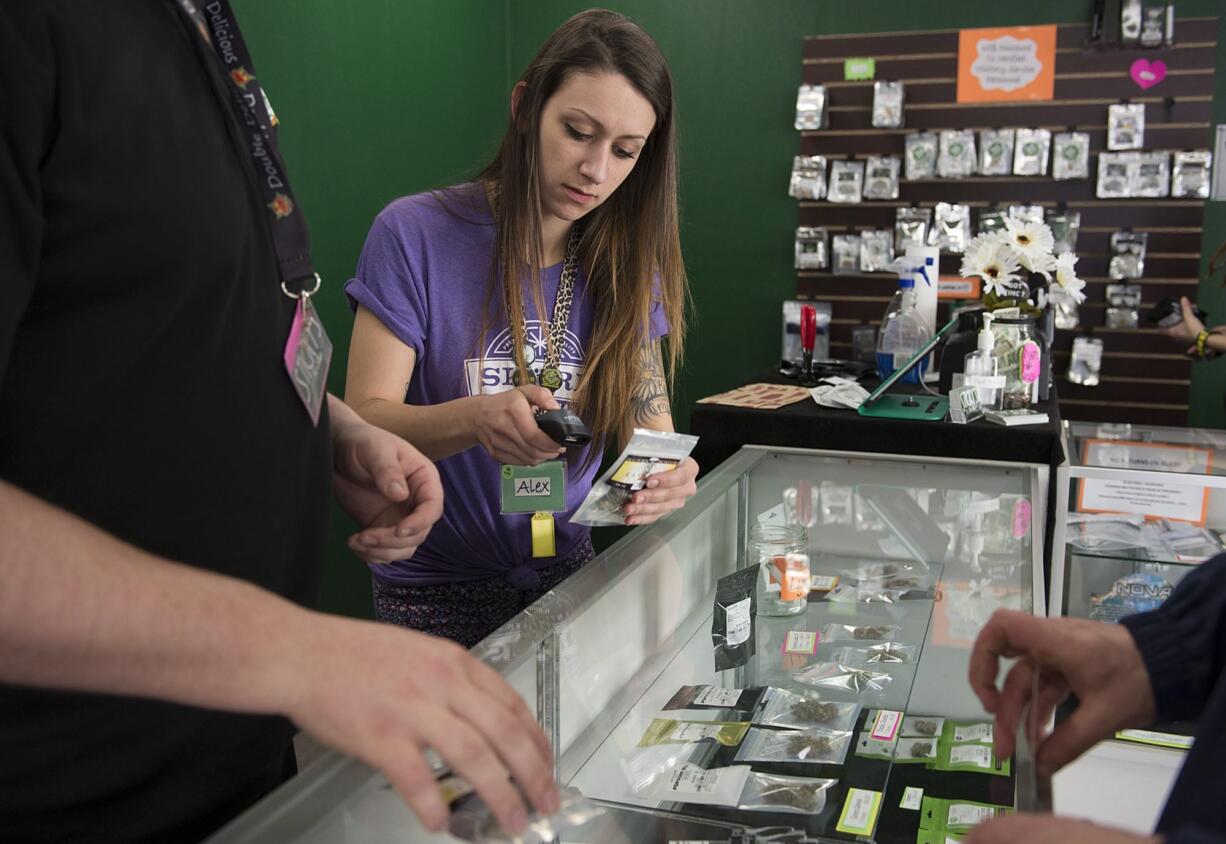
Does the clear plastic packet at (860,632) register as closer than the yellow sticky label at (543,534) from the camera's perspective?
Yes

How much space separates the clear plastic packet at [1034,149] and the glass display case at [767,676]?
3180mm

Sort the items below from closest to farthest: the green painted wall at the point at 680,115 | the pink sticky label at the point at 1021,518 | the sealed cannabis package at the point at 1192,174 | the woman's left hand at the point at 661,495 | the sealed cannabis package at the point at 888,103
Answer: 1. the woman's left hand at the point at 661,495
2. the pink sticky label at the point at 1021,518
3. the green painted wall at the point at 680,115
4. the sealed cannabis package at the point at 1192,174
5. the sealed cannabis package at the point at 888,103

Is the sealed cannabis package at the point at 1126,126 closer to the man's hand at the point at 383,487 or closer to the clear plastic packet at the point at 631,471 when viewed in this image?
the clear plastic packet at the point at 631,471

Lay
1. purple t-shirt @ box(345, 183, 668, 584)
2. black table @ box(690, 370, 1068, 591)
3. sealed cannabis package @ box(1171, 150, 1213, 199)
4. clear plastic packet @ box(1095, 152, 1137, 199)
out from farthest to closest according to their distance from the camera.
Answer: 1. clear plastic packet @ box(1095, 152, 1137, 199)
2. sealed cannabis package @ box(1171, 150, 1213, 199)
3. black table @ box(690, 370, 1068, 591)
4. purple t-shirt @ box(345, 183, 668, 584)

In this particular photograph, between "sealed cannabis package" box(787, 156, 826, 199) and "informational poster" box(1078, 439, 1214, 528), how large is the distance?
240 centimetres

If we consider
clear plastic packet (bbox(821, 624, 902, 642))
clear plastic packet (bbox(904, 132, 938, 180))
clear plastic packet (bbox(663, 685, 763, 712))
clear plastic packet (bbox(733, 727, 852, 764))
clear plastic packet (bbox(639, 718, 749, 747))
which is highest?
clear plastic packet (bbox(904, 132, 938, 180))

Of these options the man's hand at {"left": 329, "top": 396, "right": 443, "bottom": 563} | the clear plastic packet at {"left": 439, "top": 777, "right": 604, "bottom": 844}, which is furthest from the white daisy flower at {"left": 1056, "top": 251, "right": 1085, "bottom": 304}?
the clear plastic packet at {"left": 439, "top": 777, "right": 604, "bottom": 844}

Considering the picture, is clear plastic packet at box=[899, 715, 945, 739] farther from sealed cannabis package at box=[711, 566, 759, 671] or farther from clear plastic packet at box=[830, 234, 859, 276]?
clear plastic packet at box=[830, 234, 859, 276]

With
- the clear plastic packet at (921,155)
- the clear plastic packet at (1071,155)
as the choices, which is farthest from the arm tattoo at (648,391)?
the clear plastic packet at (1071,155)

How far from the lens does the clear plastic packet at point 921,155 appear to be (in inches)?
200

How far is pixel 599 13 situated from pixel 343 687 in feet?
5.65

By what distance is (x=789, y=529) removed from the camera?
6.68 feet

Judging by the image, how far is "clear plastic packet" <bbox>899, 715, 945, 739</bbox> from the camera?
147cm

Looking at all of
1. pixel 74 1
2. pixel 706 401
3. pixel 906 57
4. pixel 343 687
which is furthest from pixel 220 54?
pixel 906 57
